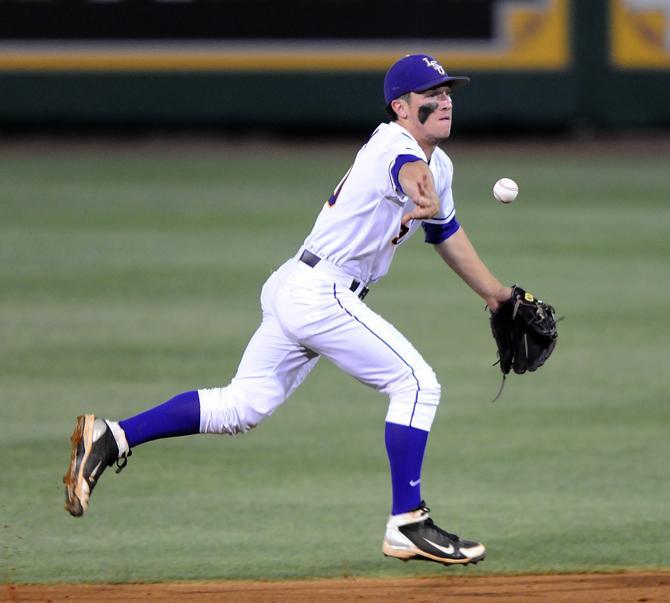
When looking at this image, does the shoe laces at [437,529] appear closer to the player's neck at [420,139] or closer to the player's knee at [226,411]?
the player's knee at [226,411]

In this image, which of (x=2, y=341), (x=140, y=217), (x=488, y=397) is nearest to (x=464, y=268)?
(x=488, y=397)

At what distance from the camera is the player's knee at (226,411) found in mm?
5379

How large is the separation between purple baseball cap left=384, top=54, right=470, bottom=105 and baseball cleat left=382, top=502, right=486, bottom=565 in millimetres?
1538

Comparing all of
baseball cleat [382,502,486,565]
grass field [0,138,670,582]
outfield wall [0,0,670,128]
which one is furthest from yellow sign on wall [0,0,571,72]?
baseball cleat [382,502,486,565]

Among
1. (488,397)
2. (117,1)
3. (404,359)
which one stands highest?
(117,1)

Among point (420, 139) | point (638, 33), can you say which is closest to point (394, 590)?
point (420, 139)

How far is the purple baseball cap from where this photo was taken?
202 inches

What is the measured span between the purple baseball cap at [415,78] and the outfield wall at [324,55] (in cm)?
1395

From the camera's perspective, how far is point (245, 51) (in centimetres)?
1922

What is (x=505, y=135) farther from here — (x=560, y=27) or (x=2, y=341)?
(x=2, y=341)

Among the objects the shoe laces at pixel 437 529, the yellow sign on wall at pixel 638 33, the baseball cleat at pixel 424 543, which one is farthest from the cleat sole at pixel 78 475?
the yellow sign on wall at pixel 638 33

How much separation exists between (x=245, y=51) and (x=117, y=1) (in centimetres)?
185

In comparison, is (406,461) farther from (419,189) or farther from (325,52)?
(325,52)

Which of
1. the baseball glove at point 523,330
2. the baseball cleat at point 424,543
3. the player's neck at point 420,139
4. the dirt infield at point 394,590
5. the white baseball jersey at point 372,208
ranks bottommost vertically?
the dirt infield at point 394,590
